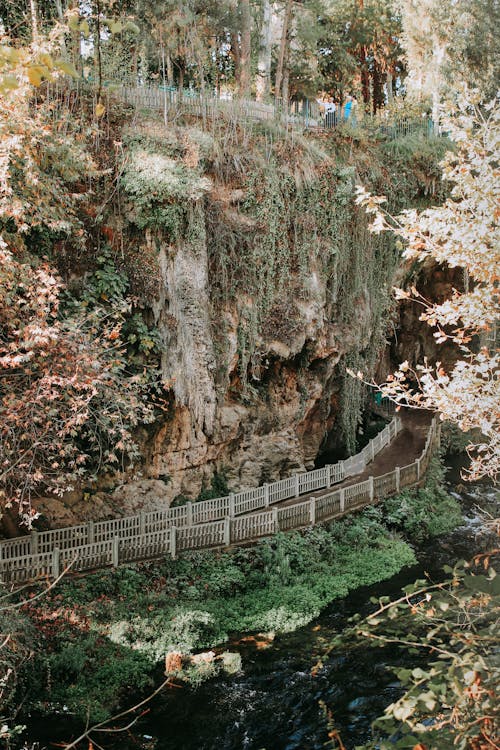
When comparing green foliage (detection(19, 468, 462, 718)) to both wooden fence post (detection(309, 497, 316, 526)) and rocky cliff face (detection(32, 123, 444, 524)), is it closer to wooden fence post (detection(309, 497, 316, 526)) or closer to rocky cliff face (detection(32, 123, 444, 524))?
wooden fence post (detection(309, 497, 316, 526))

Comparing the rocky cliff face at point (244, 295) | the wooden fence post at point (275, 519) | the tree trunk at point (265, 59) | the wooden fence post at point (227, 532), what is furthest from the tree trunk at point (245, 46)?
the wooden fence post at point (227, 532)

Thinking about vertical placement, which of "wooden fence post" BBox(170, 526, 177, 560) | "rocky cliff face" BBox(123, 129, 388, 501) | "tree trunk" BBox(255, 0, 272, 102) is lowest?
"wooden fence post" BBox(170, 526, 177, 560)

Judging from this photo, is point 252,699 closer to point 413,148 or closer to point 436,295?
point 413,148

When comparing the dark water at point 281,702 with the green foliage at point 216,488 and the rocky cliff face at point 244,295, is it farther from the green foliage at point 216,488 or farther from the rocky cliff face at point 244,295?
the rocky cliff face at point 244,295

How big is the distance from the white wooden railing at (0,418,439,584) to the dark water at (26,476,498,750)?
2997 millimetres

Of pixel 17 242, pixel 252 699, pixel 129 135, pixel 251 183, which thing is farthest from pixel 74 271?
pixel 252 699

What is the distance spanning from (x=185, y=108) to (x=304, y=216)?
4659 millimetres

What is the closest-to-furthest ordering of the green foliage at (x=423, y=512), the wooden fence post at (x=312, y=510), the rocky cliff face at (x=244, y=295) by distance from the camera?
the rocky cliff face at (x=244, y=295) < the wooden fence post at (x=312, y=510) < the green foliage at (x=423, y=512)

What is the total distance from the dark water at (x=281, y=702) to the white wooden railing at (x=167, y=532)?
2997 mm

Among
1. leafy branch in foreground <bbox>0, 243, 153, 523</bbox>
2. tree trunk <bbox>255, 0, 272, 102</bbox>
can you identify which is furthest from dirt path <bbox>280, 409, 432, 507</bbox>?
tree trunk <bbox>255, 0, 272, 102</bbox>

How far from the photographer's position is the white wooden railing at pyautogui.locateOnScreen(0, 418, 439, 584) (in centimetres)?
1227

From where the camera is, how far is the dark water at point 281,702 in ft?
30.7

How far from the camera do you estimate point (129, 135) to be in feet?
51.0

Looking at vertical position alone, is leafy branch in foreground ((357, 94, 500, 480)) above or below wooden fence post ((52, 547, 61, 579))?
above
